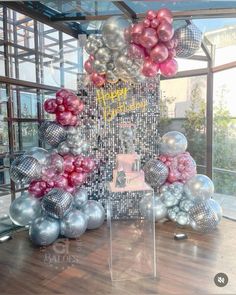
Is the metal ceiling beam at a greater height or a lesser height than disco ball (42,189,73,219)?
greater

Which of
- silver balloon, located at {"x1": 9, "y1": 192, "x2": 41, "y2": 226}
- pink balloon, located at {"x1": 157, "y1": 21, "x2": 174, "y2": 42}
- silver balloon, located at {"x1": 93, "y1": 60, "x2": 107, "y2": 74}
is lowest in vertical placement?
silver balloon, located at {"x1": 9, "y1": 192, "x2": 41, "y2": 226}

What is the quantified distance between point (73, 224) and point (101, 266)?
62 centimetres

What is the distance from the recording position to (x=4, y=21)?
3.31 metres

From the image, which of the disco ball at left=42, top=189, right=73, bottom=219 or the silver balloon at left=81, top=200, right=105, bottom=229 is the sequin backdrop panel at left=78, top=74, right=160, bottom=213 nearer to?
the silver balloon at left=81, top=200, right=105, bottom=229

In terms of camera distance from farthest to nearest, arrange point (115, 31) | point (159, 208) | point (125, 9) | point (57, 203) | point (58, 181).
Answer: point (159, 208) < point (58, 181) < point (125, 9) < point (57, 203) < point (115, 31)

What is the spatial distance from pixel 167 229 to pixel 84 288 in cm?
157

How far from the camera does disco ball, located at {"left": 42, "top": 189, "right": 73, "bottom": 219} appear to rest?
2947mm

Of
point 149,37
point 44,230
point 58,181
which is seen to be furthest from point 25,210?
point 149,37

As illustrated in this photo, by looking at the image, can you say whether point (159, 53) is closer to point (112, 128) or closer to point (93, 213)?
point (112, 128)

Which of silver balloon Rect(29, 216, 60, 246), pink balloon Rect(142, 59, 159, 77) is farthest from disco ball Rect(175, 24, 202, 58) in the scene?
silver balloon Rect(29, 216, 60, 246)

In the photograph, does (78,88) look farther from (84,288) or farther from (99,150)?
(84,288)

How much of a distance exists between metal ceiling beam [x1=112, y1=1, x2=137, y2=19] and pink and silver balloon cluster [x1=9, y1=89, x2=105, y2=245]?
1.15m

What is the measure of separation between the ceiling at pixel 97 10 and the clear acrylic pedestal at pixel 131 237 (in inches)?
80.3

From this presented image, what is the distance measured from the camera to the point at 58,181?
332 cm
